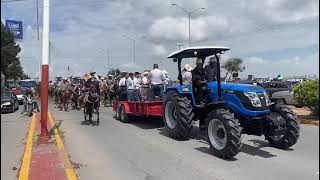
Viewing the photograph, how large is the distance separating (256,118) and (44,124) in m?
5.97

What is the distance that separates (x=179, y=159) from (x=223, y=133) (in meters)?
1.16

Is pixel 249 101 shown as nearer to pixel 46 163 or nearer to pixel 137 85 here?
pixel 46 163

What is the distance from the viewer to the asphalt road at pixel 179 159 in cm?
883

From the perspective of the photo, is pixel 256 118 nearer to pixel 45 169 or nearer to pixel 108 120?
pixel 45 169

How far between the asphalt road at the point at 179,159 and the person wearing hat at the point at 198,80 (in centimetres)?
122

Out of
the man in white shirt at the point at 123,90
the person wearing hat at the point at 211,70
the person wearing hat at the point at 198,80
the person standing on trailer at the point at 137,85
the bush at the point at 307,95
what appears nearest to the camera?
the person wearing hat at the point at 211,70

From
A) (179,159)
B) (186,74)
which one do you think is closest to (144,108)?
(186,74)

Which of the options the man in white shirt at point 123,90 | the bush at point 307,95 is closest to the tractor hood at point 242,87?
the bush at point 307,95

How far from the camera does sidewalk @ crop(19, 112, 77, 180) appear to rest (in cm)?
869

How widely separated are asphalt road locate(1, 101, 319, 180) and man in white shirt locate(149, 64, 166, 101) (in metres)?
2.15

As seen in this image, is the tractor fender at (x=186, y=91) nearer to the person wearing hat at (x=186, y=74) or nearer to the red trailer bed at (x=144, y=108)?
the person wearing hat at (x=186, y=74)

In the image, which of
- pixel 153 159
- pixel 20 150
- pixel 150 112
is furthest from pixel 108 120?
pixel 153 159

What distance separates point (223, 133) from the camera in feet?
34.9

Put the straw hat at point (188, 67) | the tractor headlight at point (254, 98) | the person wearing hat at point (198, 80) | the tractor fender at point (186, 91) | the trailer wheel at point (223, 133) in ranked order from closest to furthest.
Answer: the trailer wheel at point (223, 133)
the tractor headlight at point (254, 98)
the person wearing hat at point (198, 80)
the tractor fender at point (186, 91)
the straw hat at point (188, 67)
